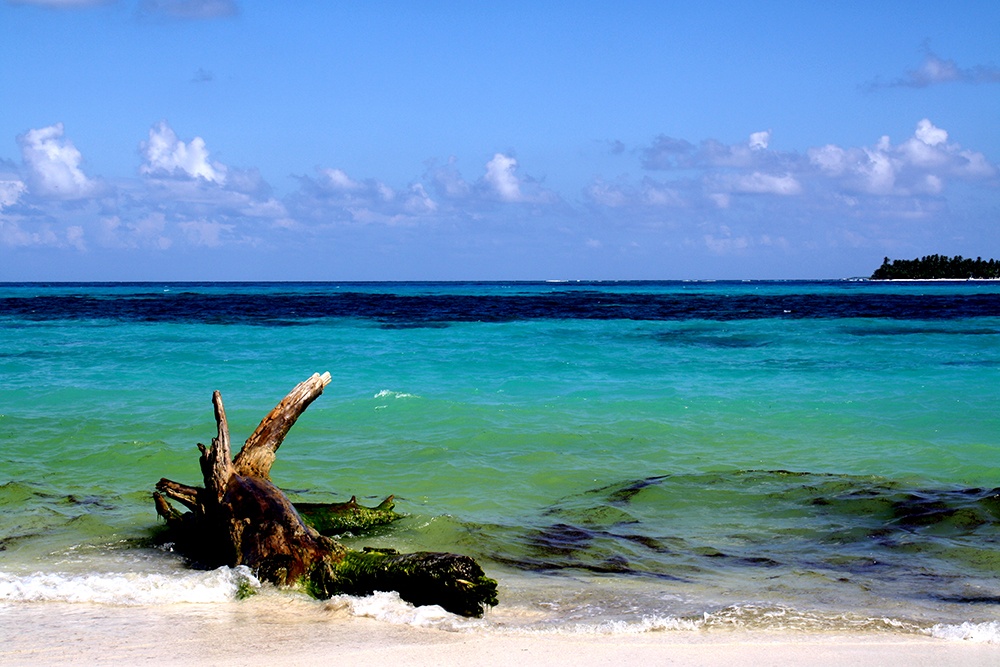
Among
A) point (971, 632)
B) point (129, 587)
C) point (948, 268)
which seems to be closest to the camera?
point (971, 632)

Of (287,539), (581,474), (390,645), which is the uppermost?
(287,539)

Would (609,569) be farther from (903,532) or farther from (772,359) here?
(772,359)

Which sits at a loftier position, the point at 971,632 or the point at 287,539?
the point at 287,539

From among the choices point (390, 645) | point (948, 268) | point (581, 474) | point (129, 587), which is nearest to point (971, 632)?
point (390, 645)

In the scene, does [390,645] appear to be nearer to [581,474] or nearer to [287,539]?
[287,539]

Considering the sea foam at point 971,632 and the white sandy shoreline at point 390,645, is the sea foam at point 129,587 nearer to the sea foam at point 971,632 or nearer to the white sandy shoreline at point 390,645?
the white sandy shoreline at point 390,645

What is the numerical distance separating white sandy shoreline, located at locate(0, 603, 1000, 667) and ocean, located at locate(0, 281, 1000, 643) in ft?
0.62

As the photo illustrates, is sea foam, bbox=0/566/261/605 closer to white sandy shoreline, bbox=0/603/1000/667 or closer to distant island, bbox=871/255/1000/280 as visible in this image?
white sandy shoreline, bbox=0/603/1000/667

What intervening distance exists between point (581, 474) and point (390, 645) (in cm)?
535

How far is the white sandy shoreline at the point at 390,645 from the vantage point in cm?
427

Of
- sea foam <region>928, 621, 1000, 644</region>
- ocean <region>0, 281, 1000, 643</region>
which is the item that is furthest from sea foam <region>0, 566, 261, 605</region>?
sea foam <region>928, 621, 1000, 644</region>

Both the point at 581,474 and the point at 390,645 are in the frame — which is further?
the point at 581,474

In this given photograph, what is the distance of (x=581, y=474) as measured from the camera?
9656 millimetres

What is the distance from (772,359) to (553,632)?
59.3ft
